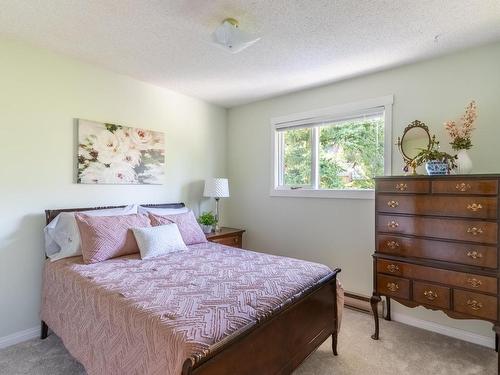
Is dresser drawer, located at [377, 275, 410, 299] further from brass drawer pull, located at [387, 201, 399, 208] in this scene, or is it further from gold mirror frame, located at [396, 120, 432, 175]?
gold mirror frame, located at [396, 120, 432, 175]

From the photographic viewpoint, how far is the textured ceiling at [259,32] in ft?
6.04

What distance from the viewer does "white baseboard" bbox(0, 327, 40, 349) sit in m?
2.27

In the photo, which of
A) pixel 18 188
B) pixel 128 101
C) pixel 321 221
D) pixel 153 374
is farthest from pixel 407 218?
pixel 18 188

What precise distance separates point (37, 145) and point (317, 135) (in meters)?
2.79

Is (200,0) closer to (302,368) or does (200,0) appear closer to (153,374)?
(153,374)

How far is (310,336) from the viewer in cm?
189

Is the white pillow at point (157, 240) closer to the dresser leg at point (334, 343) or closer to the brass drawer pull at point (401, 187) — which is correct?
the dresser leg at point (334, 343)

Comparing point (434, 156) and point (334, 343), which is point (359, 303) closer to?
point (334, 343)

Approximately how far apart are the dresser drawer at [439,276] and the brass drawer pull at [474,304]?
0.09 metres

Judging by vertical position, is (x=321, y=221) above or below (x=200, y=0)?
below

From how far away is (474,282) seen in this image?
196cm

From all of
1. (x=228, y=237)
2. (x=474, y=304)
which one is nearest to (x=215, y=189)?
(x=228, y=237)

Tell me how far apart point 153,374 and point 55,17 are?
2.30m

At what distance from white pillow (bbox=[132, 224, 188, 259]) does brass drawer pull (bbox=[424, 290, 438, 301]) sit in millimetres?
1996
